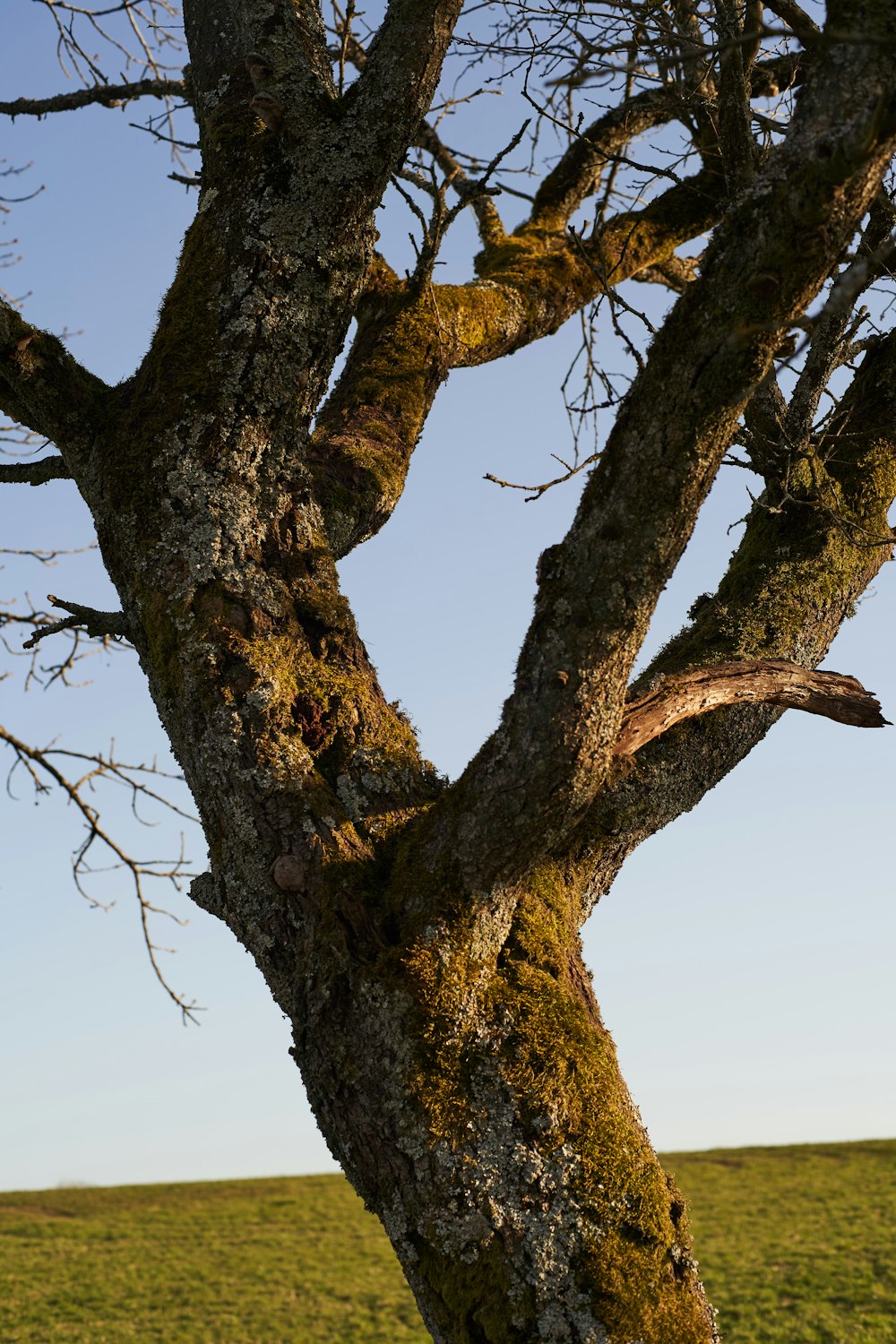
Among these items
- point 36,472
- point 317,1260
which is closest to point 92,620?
point 36,472

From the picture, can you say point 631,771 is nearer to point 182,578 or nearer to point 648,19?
point 182,578

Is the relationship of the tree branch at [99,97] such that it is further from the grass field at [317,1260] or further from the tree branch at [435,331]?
the grass field at [317,1260]

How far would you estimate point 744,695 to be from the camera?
3199 millimetres

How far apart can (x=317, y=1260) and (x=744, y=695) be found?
1600 cm

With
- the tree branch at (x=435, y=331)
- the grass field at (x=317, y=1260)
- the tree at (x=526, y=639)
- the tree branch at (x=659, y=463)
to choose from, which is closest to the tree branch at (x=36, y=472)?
the tree at (x=526, y=639)

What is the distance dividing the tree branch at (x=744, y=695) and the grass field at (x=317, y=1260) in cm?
1169

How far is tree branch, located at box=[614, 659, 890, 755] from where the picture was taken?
2.98 m

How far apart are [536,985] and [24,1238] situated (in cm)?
1882

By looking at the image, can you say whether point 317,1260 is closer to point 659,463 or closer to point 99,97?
point 99,97

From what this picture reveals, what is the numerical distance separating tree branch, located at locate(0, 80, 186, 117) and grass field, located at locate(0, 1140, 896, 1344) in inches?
516

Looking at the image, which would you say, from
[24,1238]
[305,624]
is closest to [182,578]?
[305,624]

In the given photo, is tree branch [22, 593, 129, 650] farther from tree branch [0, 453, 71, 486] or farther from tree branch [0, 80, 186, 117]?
tree branch [0, 80, 186, 117]

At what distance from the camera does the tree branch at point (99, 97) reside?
564 cm

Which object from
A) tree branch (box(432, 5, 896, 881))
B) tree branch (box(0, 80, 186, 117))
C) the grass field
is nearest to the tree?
tree branch (box(432, 5, 896, 881))
